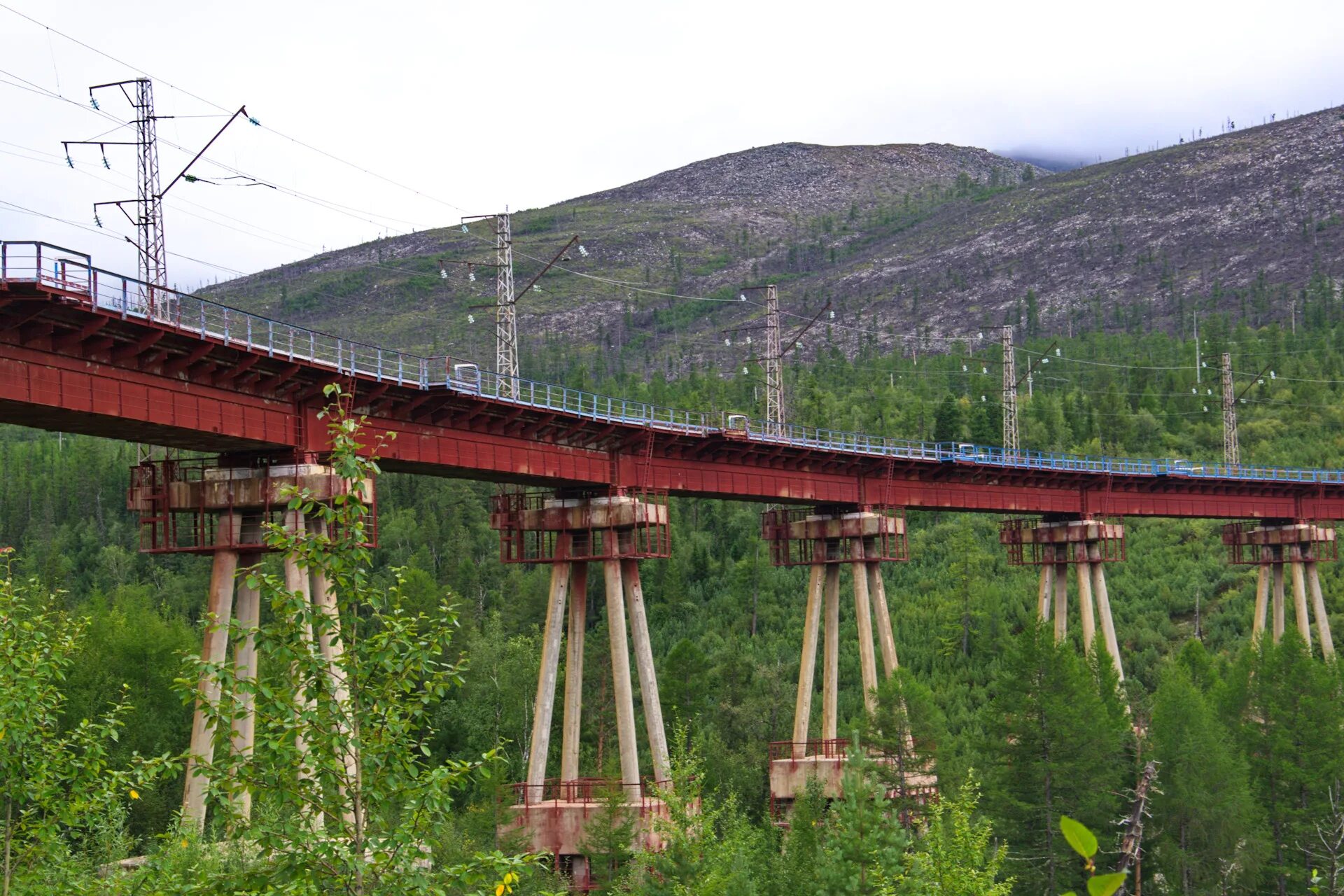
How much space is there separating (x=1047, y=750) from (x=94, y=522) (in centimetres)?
11701

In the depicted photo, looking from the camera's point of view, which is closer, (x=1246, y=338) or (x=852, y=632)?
(x=852, y=632)

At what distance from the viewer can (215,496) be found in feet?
120

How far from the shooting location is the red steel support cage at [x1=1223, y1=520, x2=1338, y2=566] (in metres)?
80.2

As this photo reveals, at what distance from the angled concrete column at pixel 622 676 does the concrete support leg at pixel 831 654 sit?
13.1 metres

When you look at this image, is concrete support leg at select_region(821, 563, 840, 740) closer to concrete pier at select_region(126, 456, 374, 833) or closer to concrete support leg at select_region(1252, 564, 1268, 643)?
concrete pier at select_region(126, 456, 374, 833)

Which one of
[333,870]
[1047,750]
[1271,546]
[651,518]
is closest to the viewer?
[333,870]

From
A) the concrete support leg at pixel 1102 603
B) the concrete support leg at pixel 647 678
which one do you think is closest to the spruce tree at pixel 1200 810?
the concrete support leg at pixel 647 678

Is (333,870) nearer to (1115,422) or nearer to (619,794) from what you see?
(619,794)

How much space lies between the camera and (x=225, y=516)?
37.0 m

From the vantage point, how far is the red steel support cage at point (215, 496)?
119 ft

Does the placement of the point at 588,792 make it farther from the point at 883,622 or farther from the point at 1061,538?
the point at 1061,538

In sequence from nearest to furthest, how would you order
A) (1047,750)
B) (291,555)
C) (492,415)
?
(291,555) → (492,415) → (1047,750)

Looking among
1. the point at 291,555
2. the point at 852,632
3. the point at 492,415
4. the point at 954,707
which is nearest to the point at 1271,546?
the point at 954,707

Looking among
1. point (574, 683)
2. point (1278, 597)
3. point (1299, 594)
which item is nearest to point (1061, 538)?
point (1299, 594)
